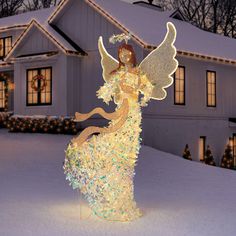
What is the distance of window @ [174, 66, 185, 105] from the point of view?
20609 mm

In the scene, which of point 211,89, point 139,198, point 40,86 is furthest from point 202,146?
point 139,198

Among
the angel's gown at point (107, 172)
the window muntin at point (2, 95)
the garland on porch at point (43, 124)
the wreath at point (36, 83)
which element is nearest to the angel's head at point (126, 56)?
the angel's gown at point (107, 172)

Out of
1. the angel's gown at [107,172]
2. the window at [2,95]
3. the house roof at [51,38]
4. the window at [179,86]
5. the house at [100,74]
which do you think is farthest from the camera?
the window at [2,95]

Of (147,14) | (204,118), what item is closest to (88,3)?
(147,14)

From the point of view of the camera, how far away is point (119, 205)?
7949 millimetres

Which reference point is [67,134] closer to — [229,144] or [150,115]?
[150,115]

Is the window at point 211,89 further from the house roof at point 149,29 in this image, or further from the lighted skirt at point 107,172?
the lighted skirt at point 107,172

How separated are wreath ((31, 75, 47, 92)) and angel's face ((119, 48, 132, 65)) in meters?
13.3

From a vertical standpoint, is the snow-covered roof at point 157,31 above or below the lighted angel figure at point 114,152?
above

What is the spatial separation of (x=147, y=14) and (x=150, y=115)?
6.55 meters

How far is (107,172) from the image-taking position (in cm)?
795

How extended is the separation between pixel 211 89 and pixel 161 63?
14609 mm

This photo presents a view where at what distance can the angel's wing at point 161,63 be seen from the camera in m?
8.44

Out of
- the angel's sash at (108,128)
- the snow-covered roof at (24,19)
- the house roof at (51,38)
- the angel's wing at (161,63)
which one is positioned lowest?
the angel's sash at (108,128)
